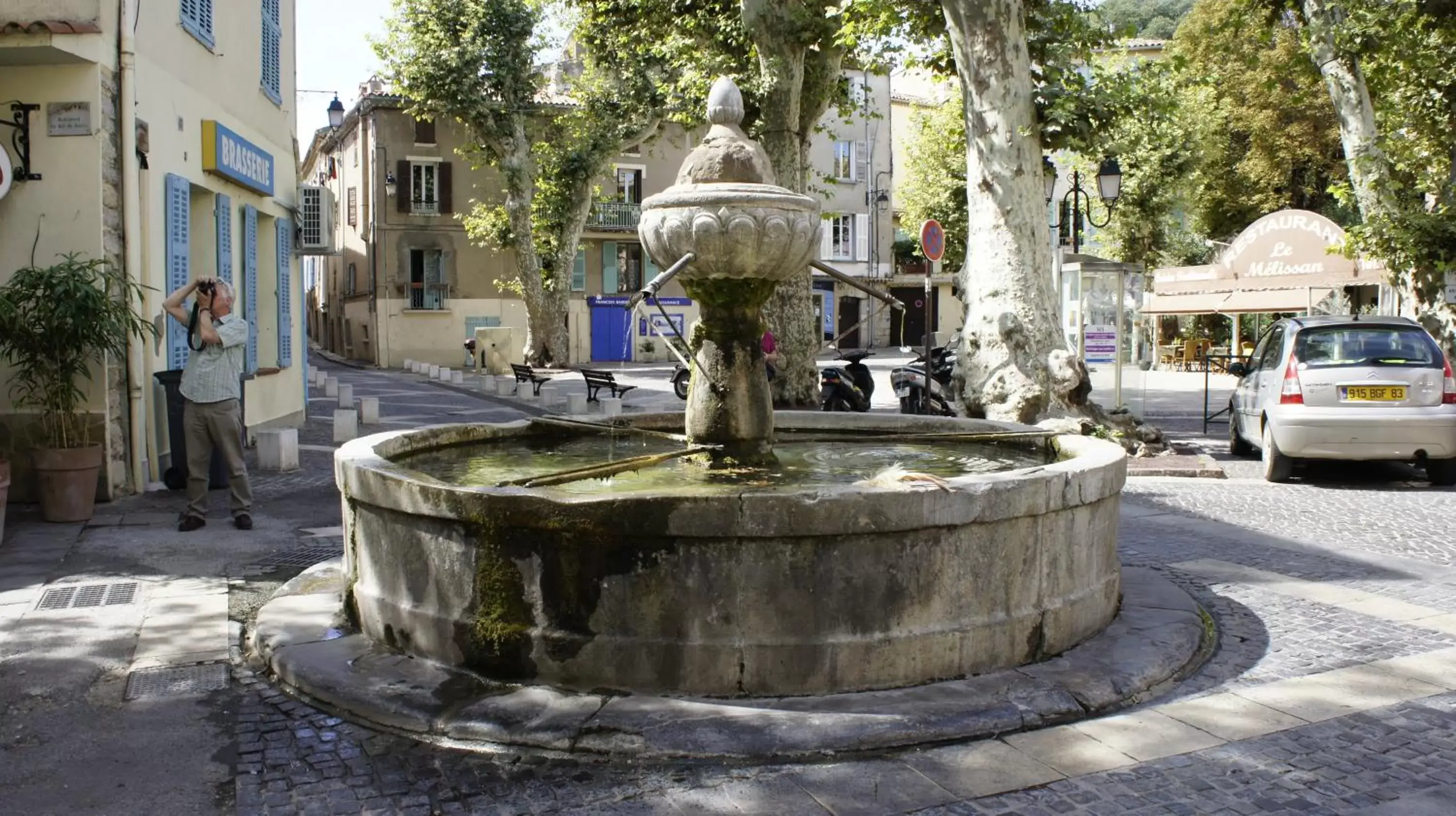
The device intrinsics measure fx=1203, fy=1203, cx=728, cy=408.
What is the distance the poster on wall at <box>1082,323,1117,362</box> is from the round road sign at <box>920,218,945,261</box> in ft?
9.54

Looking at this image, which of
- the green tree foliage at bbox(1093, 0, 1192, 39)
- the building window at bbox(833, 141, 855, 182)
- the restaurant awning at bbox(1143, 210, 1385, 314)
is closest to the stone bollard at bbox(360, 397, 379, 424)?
the restaurant awning at bbox(1143, 210, 1385, 314)

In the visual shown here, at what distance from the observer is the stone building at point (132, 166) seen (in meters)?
9.08

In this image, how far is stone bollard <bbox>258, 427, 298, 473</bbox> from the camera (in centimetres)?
1113

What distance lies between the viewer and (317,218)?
55.8 feet

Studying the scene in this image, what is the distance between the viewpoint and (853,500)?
4.41 m

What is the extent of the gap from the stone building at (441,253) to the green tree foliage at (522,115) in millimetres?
4395

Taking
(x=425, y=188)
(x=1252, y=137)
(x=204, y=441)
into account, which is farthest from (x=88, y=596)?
(x=1252, y=137)

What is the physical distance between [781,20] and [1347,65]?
7.61 meters

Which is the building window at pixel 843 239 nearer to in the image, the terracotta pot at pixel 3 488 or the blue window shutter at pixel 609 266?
the blue window shutter at pixel 609 266

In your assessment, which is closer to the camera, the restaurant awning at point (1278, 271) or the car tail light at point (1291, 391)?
the car tail light at point (1291, 391)

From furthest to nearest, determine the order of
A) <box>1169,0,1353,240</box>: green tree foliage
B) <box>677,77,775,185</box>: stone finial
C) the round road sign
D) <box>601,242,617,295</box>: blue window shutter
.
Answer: <box>601,242,617,295</box>: blue window shutter → <box>1169,0,1353,240</box>: green tree foliage → the round road sign → <box>677,77,775,185</box>: stone finial

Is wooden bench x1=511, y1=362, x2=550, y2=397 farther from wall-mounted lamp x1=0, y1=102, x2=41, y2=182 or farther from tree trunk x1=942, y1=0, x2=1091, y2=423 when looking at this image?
wall-mounted lamp x1=0, y1=102, x2=41, y2=182

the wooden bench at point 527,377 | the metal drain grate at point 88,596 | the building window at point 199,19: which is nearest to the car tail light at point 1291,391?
the metal drain grate at point 88,596

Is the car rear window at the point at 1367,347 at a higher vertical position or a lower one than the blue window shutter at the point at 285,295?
lower
